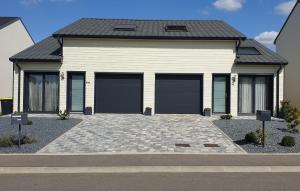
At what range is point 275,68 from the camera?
2117 cm

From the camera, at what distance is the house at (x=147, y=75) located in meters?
21.0

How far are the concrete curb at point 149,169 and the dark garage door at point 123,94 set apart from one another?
11817mm

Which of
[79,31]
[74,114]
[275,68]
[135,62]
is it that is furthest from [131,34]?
[275,68]

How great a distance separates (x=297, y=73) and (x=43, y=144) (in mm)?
20351

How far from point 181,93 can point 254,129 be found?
20.5 feet

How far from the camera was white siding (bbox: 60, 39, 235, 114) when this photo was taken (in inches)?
828

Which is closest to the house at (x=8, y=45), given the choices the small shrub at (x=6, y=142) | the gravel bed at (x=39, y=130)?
the gravel bed at (x=39, y=130)

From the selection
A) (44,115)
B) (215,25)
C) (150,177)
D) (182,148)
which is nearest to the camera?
(150,177)

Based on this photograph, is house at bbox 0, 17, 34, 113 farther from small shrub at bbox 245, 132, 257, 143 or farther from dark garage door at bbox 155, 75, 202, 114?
small shrub at bbox 245, 132, 257, 143

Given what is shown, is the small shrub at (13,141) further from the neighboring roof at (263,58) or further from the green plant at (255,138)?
the neighboring roof at (263,58)

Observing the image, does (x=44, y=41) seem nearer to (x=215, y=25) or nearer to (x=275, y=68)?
(x=215, y=25)

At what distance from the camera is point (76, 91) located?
69.9ft

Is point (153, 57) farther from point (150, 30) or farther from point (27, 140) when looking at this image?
point (27, 140)

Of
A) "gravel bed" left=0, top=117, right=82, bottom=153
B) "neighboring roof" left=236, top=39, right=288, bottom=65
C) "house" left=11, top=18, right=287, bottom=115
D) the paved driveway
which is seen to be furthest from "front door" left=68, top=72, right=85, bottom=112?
"neighboring roof" left=236, top=39, right=288, bottom=65
